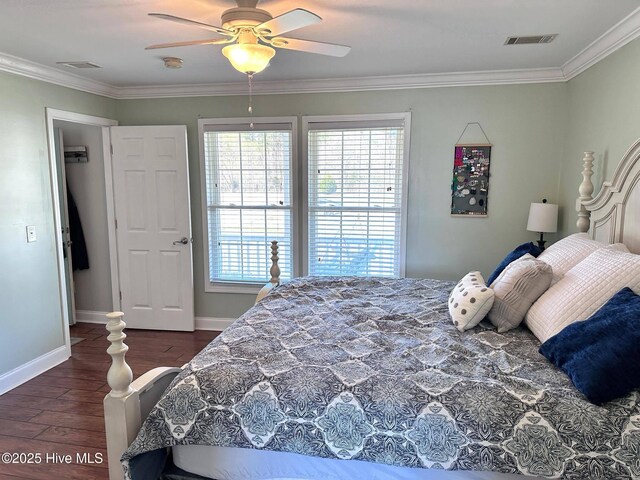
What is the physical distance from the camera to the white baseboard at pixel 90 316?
4625 mm

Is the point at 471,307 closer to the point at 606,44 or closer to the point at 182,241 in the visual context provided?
the point at 606,44

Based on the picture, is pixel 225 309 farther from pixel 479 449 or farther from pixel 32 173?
pixel 479 449

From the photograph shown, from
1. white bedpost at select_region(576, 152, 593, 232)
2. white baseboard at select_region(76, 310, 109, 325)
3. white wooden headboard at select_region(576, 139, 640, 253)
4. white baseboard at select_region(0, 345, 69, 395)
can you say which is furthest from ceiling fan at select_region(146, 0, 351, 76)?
white baseboard at select_region(76, 310, 109, 325)

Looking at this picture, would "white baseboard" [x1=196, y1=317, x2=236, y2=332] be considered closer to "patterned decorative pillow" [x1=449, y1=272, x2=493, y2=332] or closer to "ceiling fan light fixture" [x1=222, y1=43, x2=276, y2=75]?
"patterned decorative pillow" [x1=449, y1=272, x2=493, y2=332]

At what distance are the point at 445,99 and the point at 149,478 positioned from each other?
3.51 meters

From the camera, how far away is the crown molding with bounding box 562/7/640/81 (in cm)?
237

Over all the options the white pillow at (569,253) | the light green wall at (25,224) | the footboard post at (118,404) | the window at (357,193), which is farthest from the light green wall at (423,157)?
the footboard post at (118,404)

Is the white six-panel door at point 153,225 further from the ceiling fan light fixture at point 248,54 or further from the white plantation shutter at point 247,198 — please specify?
the ceiling fan light fixture at point 248,54

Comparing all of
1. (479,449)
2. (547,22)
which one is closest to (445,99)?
(547,22)

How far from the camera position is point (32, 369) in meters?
3.32

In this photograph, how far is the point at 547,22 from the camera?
2416mm

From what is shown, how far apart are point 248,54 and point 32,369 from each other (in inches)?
121

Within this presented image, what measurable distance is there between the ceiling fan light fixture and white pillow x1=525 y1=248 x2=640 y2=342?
1857mm

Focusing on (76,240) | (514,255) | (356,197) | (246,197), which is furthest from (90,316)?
(514,255)
